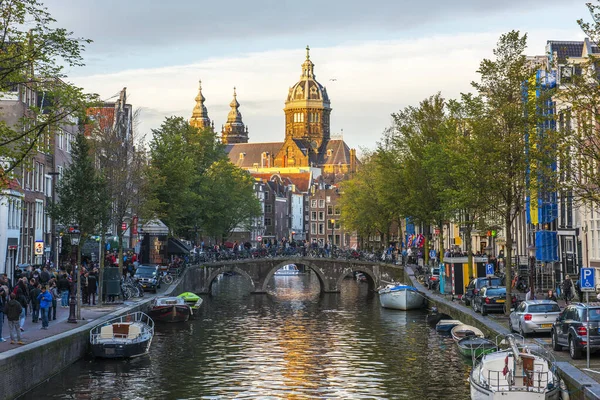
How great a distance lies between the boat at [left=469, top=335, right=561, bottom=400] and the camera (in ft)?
82.4

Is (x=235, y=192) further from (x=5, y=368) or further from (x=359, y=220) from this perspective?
(x=5, y=368)

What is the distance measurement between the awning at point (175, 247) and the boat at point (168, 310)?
22.5 m

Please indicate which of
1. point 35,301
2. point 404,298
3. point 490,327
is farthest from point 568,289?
point 35,301

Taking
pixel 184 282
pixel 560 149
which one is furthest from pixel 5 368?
pixel 184 282

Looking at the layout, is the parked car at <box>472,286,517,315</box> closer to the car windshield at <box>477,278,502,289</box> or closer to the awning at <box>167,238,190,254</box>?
the car windshield at <box>477,278,502,289</box>

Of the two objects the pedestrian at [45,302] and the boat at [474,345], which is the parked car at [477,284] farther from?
the pedestrian at [45,302]

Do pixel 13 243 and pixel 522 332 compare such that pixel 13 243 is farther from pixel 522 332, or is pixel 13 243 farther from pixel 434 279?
pixel 522 332

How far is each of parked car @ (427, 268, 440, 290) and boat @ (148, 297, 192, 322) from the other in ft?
63.0

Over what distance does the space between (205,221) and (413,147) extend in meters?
25.1

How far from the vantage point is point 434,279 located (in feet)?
221

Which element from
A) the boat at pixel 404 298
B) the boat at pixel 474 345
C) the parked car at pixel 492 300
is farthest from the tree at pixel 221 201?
the boat at pixel 474 345

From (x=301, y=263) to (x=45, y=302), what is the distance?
5406 cm

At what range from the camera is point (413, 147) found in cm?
7038

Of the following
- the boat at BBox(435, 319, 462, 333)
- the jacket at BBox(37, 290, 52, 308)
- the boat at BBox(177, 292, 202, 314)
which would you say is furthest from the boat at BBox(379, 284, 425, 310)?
the jacket at BBox(37, 290, 52, 308)
